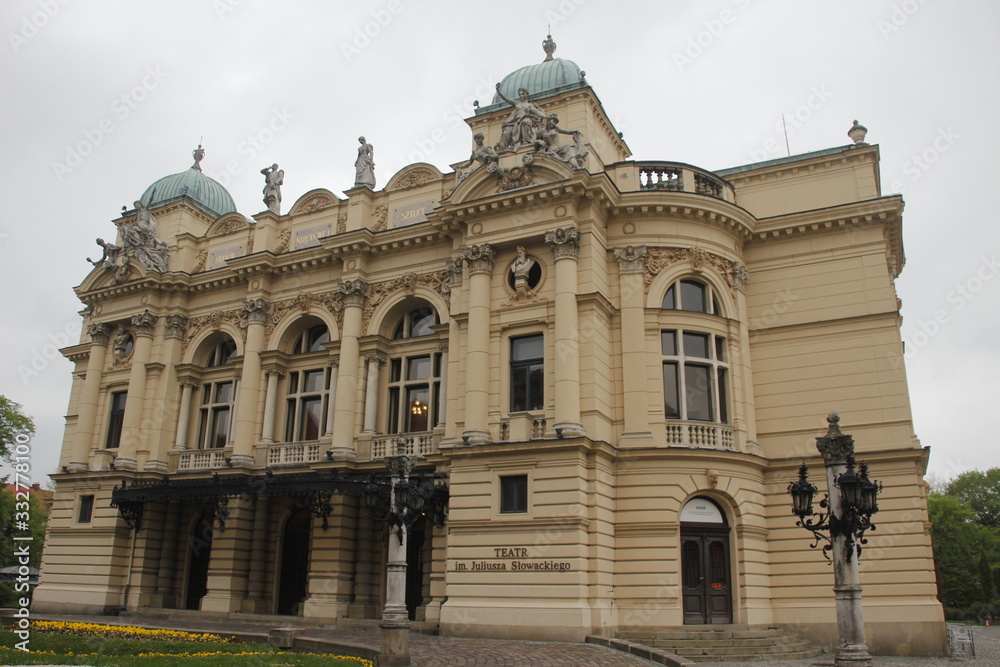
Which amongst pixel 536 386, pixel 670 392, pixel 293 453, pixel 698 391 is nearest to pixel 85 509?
pixel 293 453

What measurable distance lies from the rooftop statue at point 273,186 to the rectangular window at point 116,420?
10.5m

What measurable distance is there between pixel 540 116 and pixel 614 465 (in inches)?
483

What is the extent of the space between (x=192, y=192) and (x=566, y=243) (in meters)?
23.2

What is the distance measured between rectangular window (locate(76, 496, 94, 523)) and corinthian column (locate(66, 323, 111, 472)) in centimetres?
125

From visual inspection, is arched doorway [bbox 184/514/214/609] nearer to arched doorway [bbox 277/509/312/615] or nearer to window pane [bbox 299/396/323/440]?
arched doorway [bbox 277/509/312/615]

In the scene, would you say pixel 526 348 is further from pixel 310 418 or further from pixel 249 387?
pixel 249 387

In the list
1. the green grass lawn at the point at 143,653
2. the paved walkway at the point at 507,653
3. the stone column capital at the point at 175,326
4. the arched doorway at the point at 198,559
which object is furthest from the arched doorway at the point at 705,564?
the stone column capital at the point at 175,326

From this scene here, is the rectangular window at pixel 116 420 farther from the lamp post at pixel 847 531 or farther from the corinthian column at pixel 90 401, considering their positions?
the lamp post at pixel 847 531

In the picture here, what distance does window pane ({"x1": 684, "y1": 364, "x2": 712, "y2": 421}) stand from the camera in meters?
25.6

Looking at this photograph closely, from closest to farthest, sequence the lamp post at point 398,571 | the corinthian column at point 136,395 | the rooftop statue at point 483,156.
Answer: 1. the lamp post at point 398,571
2. the rooftop statue at point 483,156
3. the corinthian column at point 136,395

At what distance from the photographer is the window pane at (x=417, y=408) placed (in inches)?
1152

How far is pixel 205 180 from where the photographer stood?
40.8 meters

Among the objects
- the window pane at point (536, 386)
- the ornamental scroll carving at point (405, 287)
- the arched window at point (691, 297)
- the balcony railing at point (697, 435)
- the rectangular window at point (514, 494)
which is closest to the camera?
the rectangular window at point (514, 494)

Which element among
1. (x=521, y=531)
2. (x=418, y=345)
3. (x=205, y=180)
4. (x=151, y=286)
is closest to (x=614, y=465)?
(x=521, y=531)
